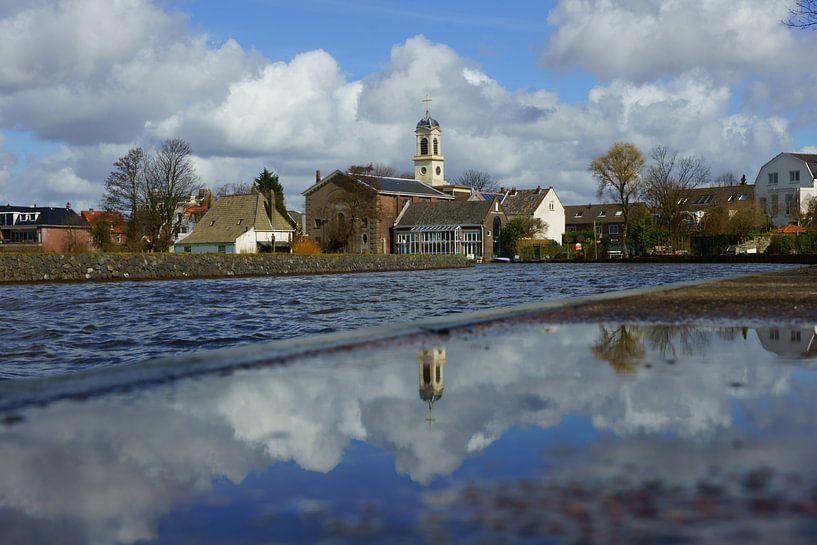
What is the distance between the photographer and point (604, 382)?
11.1 feet

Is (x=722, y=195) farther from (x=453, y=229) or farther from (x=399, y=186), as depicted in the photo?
(x=399, y=186)

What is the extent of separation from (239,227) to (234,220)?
1.39m

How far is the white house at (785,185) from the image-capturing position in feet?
269

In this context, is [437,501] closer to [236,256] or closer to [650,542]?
[650,542]

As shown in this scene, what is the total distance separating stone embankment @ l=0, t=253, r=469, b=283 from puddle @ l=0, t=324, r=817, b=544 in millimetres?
33048

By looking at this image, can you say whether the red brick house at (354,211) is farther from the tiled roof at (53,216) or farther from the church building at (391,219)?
the tiled roof at (53,216)

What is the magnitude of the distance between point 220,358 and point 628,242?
233 ft

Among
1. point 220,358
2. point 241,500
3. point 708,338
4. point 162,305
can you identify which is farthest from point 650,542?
point 162,305

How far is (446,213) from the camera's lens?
83.6 m

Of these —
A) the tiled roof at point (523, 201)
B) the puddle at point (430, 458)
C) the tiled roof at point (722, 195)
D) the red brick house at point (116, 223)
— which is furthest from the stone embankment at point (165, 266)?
the tiled roof at point (722, 195)

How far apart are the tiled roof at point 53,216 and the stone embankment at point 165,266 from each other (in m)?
58.7

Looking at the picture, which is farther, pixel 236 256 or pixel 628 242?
pixel 628 242

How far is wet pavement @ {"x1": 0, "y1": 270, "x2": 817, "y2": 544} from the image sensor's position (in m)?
1.70

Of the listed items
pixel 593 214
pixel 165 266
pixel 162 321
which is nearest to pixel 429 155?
pixel 593 214
